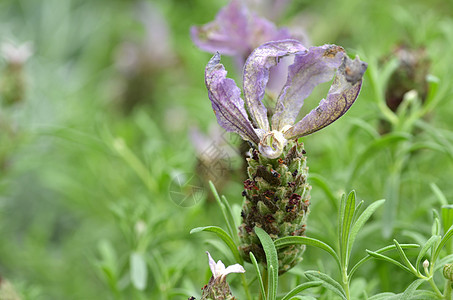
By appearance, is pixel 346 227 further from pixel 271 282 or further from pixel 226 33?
pixel 226 33

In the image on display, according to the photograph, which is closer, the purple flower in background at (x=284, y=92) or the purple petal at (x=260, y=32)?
the purple flower in background at (x=284, y=92)

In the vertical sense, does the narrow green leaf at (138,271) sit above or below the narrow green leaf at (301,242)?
below

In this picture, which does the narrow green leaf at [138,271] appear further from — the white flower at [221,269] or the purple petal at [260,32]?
the purple petal at [260,32]

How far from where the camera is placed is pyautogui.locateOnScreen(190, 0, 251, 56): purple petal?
2.80ft

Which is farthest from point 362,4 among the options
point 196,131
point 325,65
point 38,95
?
point 325,65

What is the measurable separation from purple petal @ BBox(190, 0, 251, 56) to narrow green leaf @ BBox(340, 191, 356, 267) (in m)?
0.40

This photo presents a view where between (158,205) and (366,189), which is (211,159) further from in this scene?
(366,189)

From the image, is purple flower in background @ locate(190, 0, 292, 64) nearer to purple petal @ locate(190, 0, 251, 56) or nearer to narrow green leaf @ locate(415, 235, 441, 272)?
purple petal @ locate(190, 0, 251, 56)

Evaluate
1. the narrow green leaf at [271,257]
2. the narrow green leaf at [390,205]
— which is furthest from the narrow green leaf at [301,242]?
the narrow green leaf at [390,205]

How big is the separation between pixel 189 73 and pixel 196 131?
25.8 inches

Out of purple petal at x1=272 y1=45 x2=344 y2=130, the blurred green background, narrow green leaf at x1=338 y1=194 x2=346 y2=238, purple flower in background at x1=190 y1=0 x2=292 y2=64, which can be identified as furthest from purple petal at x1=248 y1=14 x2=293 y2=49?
narrow green leaf at x1=338 y1=194 x2=346 y2=238

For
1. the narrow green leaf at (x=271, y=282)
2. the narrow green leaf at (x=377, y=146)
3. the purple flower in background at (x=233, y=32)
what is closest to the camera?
the narrow green leaf at (x=271, y=282)

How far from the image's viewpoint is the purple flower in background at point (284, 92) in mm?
→ 537

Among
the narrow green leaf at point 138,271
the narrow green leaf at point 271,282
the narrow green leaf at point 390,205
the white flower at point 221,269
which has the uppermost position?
the white flower at point 221,269
